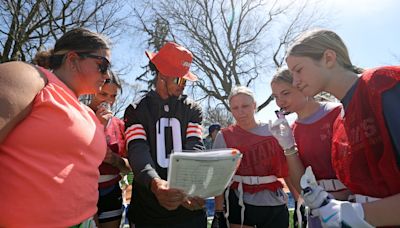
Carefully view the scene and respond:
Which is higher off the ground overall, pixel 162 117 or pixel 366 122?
pixel 162 117

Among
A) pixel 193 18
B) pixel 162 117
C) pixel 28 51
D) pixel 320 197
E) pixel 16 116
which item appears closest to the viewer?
pixel 16 116

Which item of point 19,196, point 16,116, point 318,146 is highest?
point 16,116

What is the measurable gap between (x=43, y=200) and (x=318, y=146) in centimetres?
194

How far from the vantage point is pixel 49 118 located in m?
1.47

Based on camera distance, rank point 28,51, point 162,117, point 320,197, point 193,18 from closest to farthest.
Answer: point 320,197 < point 162,117 < point 28,51 < point 193,18

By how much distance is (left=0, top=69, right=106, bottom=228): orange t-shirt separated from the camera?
4.55 ft

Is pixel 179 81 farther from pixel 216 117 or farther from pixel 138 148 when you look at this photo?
pixel 216 117

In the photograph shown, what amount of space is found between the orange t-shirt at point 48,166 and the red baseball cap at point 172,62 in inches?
39.7

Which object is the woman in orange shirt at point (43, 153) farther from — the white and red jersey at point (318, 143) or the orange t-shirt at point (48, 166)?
the white and red jersey at point (318, 143)

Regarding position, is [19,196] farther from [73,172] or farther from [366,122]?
[366,122]

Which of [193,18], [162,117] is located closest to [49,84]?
[162,117]

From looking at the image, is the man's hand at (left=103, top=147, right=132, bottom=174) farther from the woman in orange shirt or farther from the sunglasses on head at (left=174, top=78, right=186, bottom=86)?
the woman in orange shirt

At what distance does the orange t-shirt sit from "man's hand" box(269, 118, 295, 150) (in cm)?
161

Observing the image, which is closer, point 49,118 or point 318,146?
point 49,118
